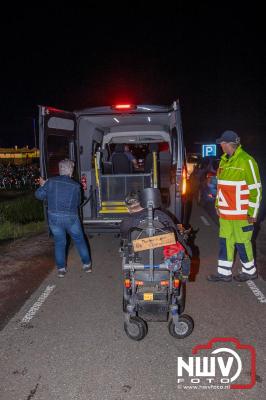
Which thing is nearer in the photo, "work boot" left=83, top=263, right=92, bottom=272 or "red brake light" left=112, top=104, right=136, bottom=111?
"work boot" left=83, top=263, right=92, bottom=272

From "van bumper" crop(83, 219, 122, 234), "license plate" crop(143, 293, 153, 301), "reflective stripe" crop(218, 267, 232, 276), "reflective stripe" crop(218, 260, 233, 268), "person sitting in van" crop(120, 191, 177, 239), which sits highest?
"person sitting in van" crop(120, 191, 177, 239)

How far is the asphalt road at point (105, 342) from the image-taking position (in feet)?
10.5

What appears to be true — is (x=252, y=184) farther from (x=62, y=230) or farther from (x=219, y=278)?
(x=62, y=230)

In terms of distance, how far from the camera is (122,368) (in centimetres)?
351

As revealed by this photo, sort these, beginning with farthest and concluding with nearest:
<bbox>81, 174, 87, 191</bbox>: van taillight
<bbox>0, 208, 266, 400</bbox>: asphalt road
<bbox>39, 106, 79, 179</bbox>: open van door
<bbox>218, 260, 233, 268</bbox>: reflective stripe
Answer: <bbox>81, 174, 87, 191</bbox>: van taillight → <bbox>39, 106, 79, 179</bbox>: open van door → <bbox>218, 260, 233, 268</bbox>: reflective stripe → <bbox>0, 208, 266, 400</bbox>: asphalt road

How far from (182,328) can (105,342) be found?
78cm

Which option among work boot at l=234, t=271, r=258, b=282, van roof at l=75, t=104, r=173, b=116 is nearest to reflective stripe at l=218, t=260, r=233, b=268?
work boot at l=234, t=271, r=258, b=282

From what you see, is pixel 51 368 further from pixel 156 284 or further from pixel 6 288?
pixel 6 288

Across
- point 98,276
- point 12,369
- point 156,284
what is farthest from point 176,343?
point 98,276

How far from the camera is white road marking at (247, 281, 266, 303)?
5.07m

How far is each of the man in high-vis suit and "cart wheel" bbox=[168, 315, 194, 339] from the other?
1.83 m

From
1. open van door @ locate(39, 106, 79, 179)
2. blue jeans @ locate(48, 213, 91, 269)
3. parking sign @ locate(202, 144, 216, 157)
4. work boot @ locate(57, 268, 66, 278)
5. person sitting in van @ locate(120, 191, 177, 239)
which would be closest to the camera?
person sitting in van @ locate(120, 191, 177, 239)

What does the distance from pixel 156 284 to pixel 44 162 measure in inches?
136

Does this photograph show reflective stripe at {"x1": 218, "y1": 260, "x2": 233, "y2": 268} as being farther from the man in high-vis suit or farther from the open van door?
the open van door
